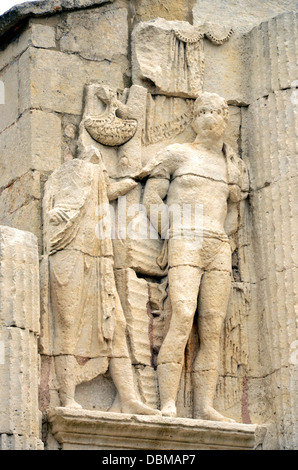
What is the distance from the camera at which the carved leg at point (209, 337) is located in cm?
1129

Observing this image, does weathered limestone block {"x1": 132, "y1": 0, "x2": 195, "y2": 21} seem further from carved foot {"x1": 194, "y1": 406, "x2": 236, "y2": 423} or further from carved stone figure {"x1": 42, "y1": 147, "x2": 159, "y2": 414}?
carved foot {"x1": 194, "y1": 406, "x2": 236, "y2": 423}

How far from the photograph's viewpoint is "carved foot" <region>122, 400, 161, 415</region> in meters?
10.8

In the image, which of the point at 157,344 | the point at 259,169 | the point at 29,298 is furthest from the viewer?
the point at 259,169

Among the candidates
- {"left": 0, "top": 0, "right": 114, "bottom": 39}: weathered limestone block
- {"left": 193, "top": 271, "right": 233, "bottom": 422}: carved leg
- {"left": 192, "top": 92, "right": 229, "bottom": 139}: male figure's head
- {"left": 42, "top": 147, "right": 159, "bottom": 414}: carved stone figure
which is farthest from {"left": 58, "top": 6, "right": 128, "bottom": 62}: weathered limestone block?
{"left": 193, "top": 271, "right": 233, "bottom": 422}: carved leg

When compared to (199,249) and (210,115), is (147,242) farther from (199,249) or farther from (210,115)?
(210,115)

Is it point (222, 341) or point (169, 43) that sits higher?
point (169, 43)

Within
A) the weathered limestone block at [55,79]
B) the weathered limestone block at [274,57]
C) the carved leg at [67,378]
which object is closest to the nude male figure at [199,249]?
the weathered limestone block at [274,57]

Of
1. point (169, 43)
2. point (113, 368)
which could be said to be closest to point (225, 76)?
point (169, 43)

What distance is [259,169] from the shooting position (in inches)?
476

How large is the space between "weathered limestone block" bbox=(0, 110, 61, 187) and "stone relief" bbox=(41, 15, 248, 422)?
0.71 feet

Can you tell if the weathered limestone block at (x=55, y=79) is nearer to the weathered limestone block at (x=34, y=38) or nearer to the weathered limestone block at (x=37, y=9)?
the weathered limestone block at (x=34, y=38)

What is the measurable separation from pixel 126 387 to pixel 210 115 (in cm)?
252

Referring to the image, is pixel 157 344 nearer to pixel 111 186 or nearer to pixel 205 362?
pixel 205 362
